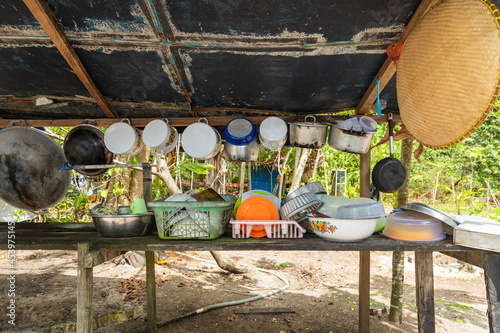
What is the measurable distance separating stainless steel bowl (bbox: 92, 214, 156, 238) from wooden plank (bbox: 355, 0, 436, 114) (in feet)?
7.04

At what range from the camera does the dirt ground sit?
3502 millimetres

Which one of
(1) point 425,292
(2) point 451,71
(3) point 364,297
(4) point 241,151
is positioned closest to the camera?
(2) point 451,71

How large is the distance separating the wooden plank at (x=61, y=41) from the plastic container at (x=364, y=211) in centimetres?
224

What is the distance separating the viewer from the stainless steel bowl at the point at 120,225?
221cm

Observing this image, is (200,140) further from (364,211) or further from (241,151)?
(364,211)

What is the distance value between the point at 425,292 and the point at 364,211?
0.95 metres

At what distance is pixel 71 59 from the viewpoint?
2.31 metres

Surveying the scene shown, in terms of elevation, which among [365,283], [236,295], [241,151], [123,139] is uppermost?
[123,139]

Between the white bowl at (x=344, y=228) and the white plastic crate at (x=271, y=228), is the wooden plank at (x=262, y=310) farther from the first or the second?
the white bowl at (x=344, y=228)

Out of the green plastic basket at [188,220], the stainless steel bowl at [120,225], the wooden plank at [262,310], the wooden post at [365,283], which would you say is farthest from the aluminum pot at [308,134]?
the wooden plank at [262,310]

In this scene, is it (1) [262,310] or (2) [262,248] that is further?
(1) [262,310]

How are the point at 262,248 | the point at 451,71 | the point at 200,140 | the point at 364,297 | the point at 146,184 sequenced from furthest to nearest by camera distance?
the point at 364,297 → the point at 200,140 → the point at 146,184 → the point at 262,248 → the point at 451,71

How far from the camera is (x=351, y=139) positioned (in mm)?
2777

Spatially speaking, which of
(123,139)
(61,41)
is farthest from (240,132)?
(61,41)
